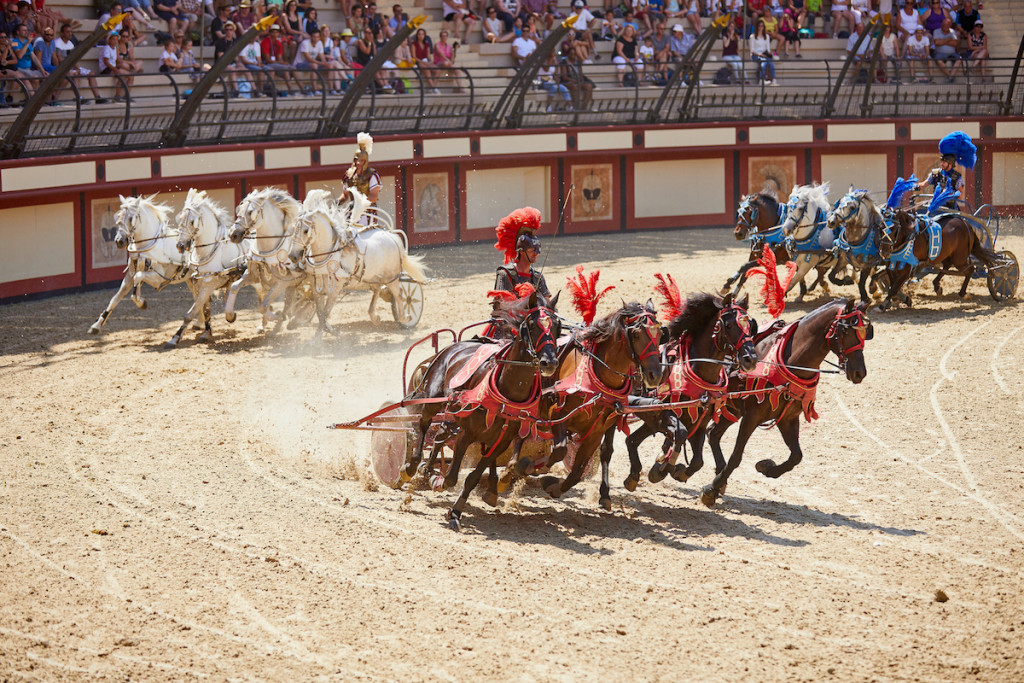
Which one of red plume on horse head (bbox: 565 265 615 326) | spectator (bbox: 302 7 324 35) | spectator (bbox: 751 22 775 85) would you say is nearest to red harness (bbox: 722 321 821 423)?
red plume on horse head (bbox: 565 265 615 326)

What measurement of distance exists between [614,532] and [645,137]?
16532mm

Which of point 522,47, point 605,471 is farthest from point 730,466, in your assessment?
point 522,47

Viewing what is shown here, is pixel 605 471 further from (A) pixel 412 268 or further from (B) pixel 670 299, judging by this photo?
(A) pixel 412 268

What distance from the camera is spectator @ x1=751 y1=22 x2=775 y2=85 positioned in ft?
79.8

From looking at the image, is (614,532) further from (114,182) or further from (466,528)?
(114,182)

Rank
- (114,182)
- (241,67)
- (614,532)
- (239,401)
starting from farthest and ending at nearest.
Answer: (241,67) → (114,182) → (239,401) → (614,532)

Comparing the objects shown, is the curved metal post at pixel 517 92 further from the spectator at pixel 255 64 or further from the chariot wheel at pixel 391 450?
the chariot wheel at pixel 391 450

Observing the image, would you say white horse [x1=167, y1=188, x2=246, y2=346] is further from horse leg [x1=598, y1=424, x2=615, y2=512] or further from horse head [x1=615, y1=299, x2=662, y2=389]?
horse head [x1=615, y1=299, x2=662, y2=389]

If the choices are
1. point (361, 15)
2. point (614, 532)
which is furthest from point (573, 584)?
point (361, 15)

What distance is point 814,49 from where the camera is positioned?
2647 cm

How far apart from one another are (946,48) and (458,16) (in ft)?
35.6

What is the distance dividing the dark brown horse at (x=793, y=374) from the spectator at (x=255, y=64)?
1275 centimetres

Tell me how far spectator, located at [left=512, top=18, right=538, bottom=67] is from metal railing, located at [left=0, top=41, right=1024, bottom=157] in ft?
1.64

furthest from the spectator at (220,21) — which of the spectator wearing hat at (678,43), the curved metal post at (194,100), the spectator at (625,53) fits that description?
the spectator wearing hat at (678,43)
